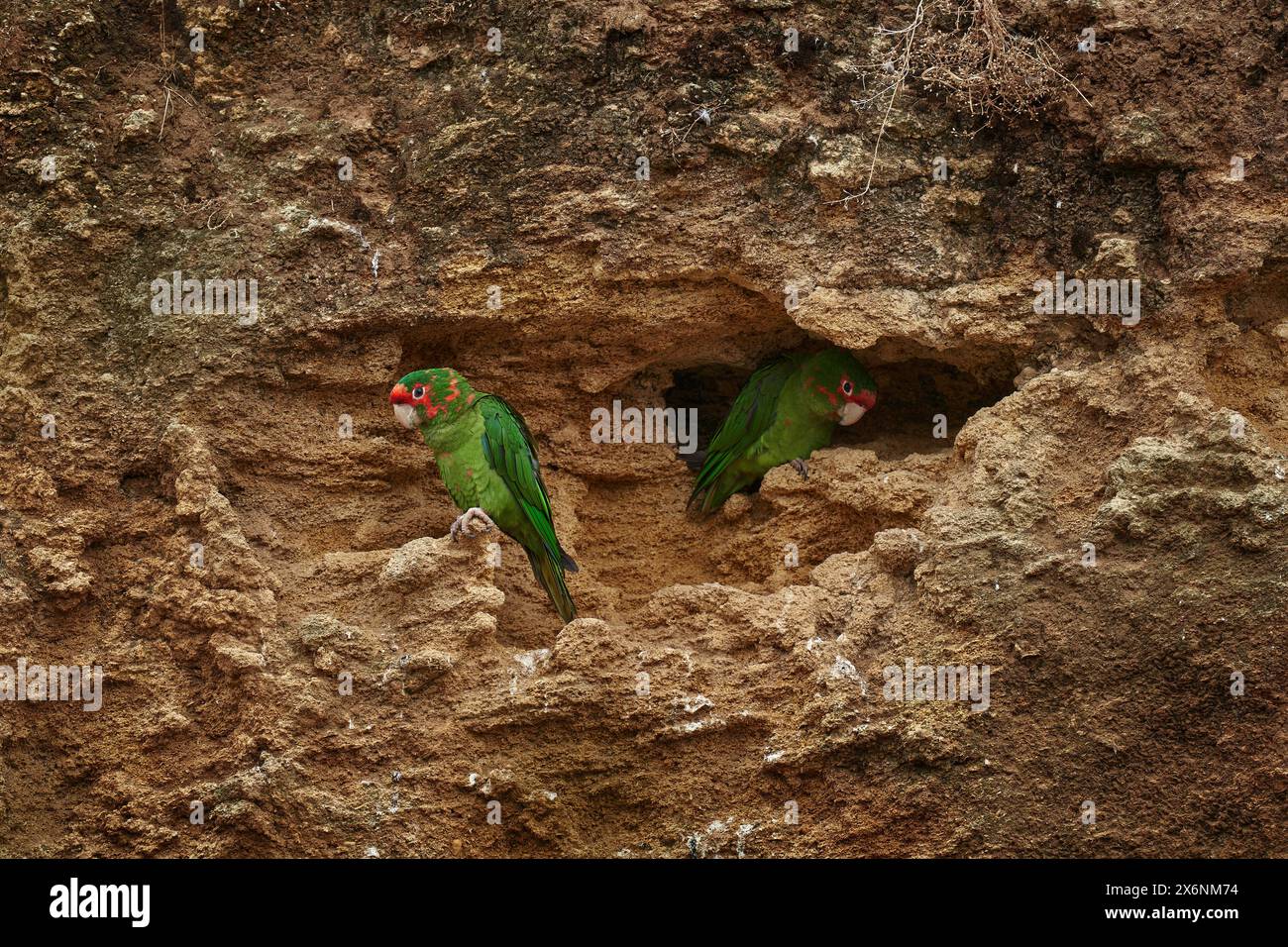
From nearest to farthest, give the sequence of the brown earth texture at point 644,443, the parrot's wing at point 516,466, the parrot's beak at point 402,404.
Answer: the brown earth texture at point 644,443 < the parrot's beak at point 402,404 < the parrot's wing at point 516,466

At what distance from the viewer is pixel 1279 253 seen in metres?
6.47

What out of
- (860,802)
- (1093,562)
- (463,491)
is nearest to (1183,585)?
(1093,562)

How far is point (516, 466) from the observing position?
6.96 m

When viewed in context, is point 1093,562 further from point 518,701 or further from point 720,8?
point 720,8

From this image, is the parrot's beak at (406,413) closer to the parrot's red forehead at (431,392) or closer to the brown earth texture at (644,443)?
the parrot's red forehead at (431,392)

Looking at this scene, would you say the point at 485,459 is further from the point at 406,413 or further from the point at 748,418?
the point at 748,418

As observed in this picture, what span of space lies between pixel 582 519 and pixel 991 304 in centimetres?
221

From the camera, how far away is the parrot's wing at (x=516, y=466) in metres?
6.94

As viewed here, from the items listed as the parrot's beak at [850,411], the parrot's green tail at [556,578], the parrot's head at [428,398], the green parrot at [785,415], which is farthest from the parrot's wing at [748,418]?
the parrot's head at [428,398]

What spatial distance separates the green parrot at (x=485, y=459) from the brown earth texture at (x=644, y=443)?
327 millimetres

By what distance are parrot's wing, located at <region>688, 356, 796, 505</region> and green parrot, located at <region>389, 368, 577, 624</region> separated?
92 cm

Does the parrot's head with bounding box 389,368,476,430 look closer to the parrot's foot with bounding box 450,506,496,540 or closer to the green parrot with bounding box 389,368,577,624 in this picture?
the green parrot with bounding box 389,368,577,624

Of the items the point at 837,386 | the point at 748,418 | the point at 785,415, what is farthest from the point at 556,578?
the point at 837,386

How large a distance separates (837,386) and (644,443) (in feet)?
3.31
